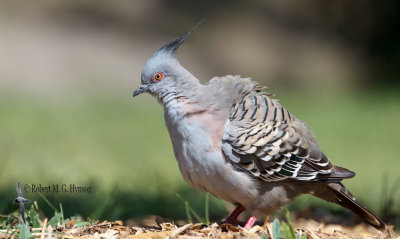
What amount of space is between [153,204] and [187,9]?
10516 millimetres

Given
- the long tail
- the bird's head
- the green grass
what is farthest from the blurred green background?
the bird's head

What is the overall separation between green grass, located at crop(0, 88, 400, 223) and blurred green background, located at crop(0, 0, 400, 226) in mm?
41

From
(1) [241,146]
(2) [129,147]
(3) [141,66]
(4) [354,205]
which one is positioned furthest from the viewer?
(3) [141,66]

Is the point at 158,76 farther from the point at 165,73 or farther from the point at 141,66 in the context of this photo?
the point at 141,66

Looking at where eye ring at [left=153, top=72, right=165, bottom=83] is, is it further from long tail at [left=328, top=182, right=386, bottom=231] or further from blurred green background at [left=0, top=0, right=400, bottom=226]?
blurred green background at [left=0, top=0, right=400, bottom=226]

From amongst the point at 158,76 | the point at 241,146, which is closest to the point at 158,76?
the point at 158,76

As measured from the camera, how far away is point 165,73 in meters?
5.03

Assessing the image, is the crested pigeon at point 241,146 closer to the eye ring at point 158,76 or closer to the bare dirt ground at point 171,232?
the eye ring at point 158,76

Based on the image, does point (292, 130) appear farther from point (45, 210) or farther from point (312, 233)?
point (45, 210)

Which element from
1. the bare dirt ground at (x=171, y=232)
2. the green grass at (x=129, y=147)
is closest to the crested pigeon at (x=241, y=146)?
the bare dirt ground at (x=171, y=232)

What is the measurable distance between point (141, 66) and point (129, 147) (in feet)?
16.9

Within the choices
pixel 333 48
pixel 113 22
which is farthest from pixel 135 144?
pixel 333 48

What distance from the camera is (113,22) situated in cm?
1503

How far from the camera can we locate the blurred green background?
929 cm
